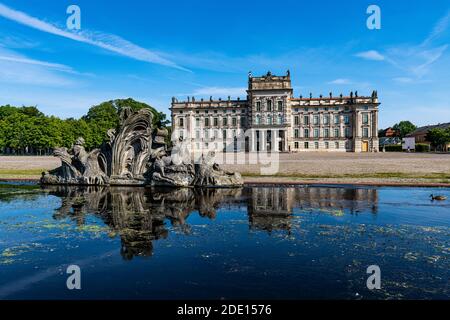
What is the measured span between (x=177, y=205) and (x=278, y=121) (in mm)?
75702

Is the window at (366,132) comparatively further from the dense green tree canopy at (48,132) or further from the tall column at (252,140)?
the dense green tree canopy at (48,132)

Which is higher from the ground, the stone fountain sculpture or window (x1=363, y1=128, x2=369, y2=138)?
window (x1=363, y1=128, x2=369, y2=138)

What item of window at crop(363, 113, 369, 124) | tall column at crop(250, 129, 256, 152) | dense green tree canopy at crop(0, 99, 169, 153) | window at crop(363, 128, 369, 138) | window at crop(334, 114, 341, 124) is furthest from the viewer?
tall column at crop(250, 129, 256, 152)

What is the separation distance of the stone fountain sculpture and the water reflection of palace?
3.26ft

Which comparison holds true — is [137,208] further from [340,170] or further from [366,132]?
[366,132]

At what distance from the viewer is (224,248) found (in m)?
6.61

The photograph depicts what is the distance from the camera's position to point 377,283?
197 inches

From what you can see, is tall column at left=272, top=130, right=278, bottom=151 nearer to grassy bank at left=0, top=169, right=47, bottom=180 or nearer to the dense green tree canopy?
the dense green tree canopy

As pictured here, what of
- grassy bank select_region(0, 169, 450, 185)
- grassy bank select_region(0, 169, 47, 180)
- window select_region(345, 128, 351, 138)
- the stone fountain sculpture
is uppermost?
window select_region(345, 128, 351, 138)

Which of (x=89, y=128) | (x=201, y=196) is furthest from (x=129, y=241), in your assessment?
(x=89, y=128)

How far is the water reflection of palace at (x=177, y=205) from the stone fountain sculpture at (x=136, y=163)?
3.26 ft

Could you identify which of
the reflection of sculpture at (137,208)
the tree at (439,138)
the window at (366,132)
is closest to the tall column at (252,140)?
Answer: the window at (366,132)

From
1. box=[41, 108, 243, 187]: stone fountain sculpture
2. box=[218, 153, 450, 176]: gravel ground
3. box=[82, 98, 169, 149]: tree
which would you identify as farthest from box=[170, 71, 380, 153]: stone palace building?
box=[41, 108, 243, 187]: stone fountain sculpture

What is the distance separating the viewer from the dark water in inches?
189
